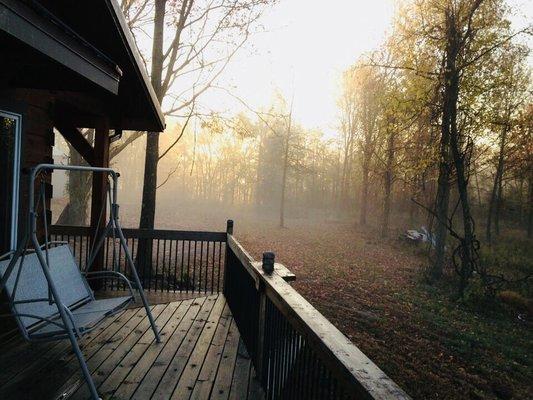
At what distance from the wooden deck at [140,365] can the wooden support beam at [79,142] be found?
2.40m

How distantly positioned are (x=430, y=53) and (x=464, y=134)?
2.63 m

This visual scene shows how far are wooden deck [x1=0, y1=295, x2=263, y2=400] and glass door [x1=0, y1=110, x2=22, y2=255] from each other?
1.09 m

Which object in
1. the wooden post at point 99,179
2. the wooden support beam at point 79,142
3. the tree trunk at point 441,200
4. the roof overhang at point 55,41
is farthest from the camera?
the tree trunk at point 441,200

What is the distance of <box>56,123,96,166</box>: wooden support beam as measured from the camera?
5770mm

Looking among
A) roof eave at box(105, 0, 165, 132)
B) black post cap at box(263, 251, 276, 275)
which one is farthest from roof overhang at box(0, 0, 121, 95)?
black post cap at box(263, 251, 276, 275)

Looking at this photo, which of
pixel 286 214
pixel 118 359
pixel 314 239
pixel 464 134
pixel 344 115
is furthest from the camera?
pixel 286 214

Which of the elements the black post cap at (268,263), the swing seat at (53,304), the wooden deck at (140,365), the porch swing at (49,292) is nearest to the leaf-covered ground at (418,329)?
the wooden deck at (140,365)

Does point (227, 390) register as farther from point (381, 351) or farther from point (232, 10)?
point (232, 10)

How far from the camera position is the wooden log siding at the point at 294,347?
1630mm

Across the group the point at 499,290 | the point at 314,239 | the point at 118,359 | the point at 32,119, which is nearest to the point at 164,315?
the point at 118,359

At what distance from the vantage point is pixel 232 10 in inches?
444

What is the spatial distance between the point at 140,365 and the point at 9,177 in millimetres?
2355

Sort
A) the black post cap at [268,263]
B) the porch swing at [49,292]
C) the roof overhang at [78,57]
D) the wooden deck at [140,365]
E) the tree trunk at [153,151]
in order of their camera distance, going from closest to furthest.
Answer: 1. the roof overhang at [78,57]
2. the porch swing at [49,292]
3. the wooden deck at [140,365]
4. the black post cap at [268,263]
5. the tree trunk at [153,151]

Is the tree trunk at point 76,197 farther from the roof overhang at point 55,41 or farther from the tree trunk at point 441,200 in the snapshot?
the roof overhang at point 55,41
